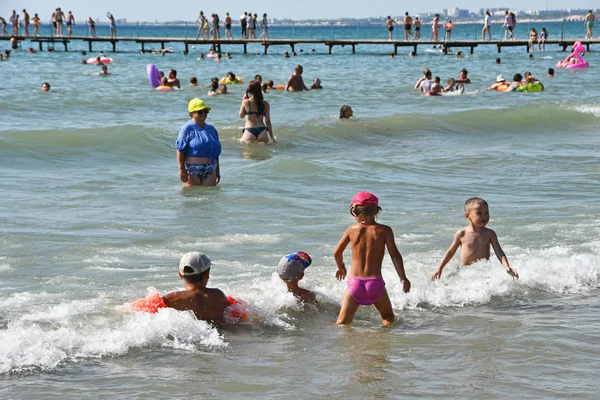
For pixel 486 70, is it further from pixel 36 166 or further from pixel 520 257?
pixel 520 257

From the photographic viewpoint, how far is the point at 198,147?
34.3ft

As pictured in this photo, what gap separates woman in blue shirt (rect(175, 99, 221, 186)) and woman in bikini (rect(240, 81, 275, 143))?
139 inches

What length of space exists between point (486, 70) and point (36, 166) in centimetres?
2657

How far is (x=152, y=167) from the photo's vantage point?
47.8ft

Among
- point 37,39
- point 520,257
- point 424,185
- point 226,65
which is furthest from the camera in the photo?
point 37,39

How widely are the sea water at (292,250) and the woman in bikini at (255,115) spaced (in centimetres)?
25

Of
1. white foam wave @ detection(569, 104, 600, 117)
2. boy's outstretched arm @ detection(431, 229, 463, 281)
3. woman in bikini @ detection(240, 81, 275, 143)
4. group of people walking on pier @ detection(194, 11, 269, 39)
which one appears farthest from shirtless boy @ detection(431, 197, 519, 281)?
group of people walking on pier @ detection(194, 11, 269, 39)

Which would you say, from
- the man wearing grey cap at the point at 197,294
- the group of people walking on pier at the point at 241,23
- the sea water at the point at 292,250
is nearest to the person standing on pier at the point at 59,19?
the group of people walking on pier at the point at 241,23

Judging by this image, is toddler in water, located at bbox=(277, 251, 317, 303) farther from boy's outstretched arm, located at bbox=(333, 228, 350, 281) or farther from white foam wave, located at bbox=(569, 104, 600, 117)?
white foam wave, located at bbox=(569, 104, 600, 117)

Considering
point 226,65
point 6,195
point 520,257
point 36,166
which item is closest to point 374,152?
point 36,166

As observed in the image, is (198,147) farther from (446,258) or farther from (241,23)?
(241,23)

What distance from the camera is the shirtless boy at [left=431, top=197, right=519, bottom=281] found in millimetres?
7316

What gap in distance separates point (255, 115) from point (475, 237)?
819cm

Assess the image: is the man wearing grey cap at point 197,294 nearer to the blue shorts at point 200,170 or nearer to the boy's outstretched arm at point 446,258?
the boy's outstretched arm at point 446,258
